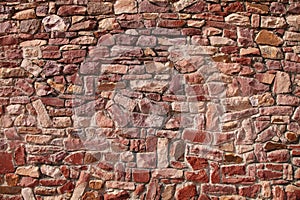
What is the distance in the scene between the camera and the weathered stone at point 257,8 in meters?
2.89

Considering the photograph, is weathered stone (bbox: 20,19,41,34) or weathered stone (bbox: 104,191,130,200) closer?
weathered stone (bbox: 104,191,130,200)

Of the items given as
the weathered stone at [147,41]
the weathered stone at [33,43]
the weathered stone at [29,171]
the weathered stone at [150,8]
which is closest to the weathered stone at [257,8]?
the weathered stone at [150,8]

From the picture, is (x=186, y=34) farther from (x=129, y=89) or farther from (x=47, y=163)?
(x=47, y=163)

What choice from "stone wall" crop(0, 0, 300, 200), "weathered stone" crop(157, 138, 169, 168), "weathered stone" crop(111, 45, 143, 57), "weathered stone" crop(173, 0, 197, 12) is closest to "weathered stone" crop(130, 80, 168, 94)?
"stone wall" crop(0, 0, 300, 200)

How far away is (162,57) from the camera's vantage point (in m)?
2.85

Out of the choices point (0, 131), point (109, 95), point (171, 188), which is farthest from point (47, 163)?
point (171, 188)

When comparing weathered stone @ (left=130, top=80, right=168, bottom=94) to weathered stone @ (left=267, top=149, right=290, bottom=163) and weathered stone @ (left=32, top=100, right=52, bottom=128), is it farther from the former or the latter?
weathered stone @ (left=267, top=149, right=290, bottom=163)

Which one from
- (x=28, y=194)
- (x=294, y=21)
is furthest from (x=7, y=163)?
(x=294, y=21)

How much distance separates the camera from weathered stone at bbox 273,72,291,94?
284 cm

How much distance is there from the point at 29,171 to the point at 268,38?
2187 mm

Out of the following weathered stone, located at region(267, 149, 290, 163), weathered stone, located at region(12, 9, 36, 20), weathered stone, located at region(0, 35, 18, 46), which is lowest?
weathered stone, located at region(267, 149, 290, 163)

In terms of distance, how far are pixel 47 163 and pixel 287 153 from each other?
189 cm

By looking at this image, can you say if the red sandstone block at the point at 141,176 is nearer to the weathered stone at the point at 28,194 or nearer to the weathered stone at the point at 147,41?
the weathered stone at the point at 28,194

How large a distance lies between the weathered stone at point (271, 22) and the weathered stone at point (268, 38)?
55mm
